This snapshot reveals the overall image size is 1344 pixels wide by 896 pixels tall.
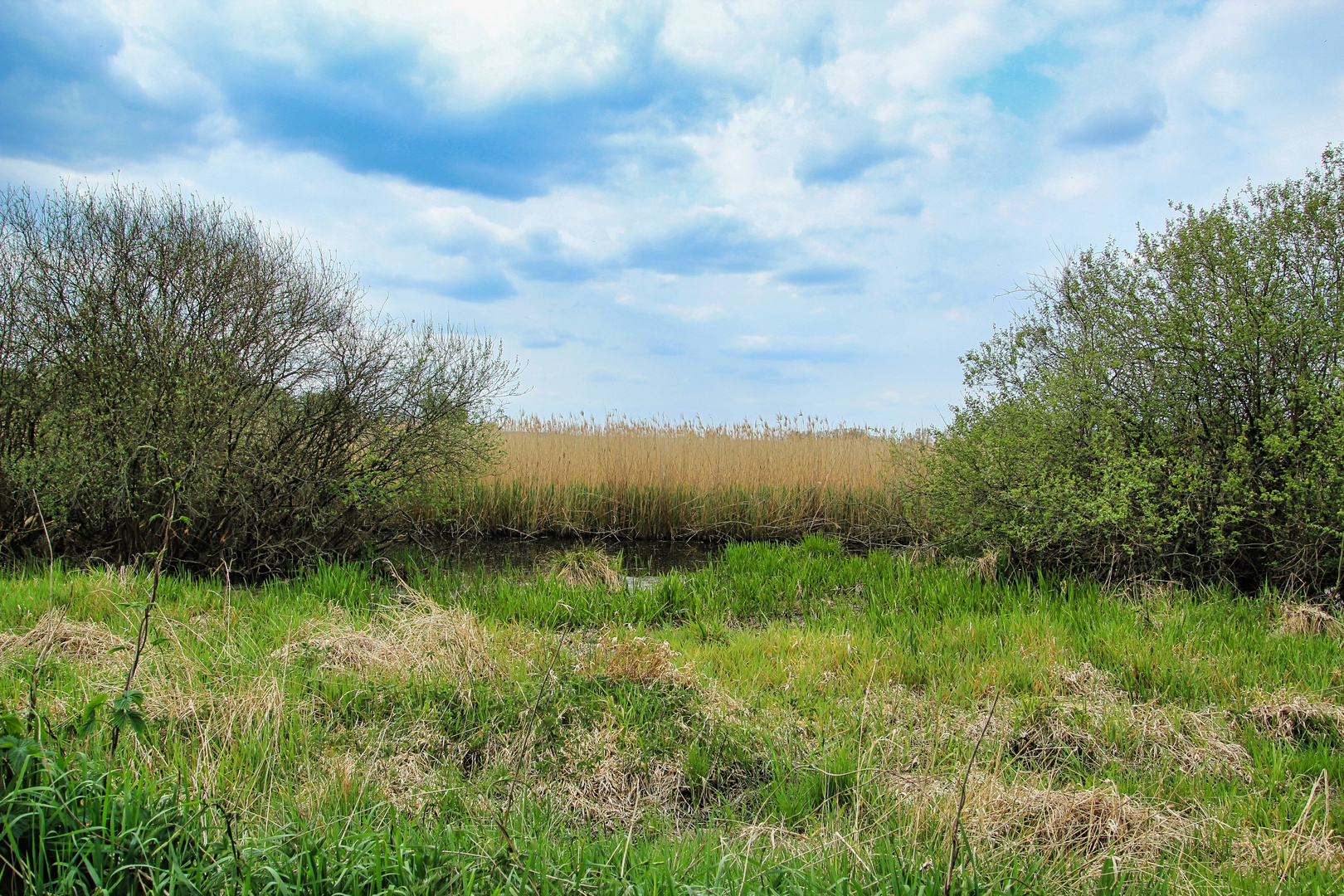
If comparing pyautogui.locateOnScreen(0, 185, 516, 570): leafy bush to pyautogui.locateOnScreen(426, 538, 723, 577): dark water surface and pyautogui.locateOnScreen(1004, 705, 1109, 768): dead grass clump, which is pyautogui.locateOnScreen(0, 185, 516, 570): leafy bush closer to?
pyautogui.locateOnScreen(426, 538, 723, 577): dark water surface

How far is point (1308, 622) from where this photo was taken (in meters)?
4.96

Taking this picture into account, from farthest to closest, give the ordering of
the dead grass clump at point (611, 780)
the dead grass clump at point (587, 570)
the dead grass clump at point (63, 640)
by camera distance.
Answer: the dead grass clump at point (587, 570), the dead grass clump at point (63, 640), the dead grass clump at point (611, 780)

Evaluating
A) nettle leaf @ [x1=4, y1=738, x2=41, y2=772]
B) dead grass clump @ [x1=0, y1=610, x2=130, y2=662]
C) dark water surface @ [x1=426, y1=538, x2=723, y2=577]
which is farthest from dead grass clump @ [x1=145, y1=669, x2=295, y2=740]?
dark water surface @ [x1=426, y1=538, x2=723, y2=577]

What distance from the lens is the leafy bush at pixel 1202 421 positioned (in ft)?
18.5

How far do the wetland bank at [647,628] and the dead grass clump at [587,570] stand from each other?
0.19 feet

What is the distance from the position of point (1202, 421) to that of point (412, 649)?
19.4 ft

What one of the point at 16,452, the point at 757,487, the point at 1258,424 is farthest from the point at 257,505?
the point at 1258,424

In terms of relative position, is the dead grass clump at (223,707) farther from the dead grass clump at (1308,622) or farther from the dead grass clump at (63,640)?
the dead grass clump at (1308,622)

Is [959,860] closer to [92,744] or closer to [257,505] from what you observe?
[92,744]

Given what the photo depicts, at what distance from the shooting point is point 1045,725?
3537 millimetres

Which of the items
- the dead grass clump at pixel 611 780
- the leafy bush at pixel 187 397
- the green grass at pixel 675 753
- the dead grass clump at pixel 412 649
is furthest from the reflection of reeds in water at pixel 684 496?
the dead grass clump at pixel 611 780

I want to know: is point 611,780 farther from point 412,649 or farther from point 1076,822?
point 1076,822

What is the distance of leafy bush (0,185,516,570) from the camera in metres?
6.91

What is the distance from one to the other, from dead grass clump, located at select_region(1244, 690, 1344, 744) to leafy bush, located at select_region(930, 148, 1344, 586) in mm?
2017
